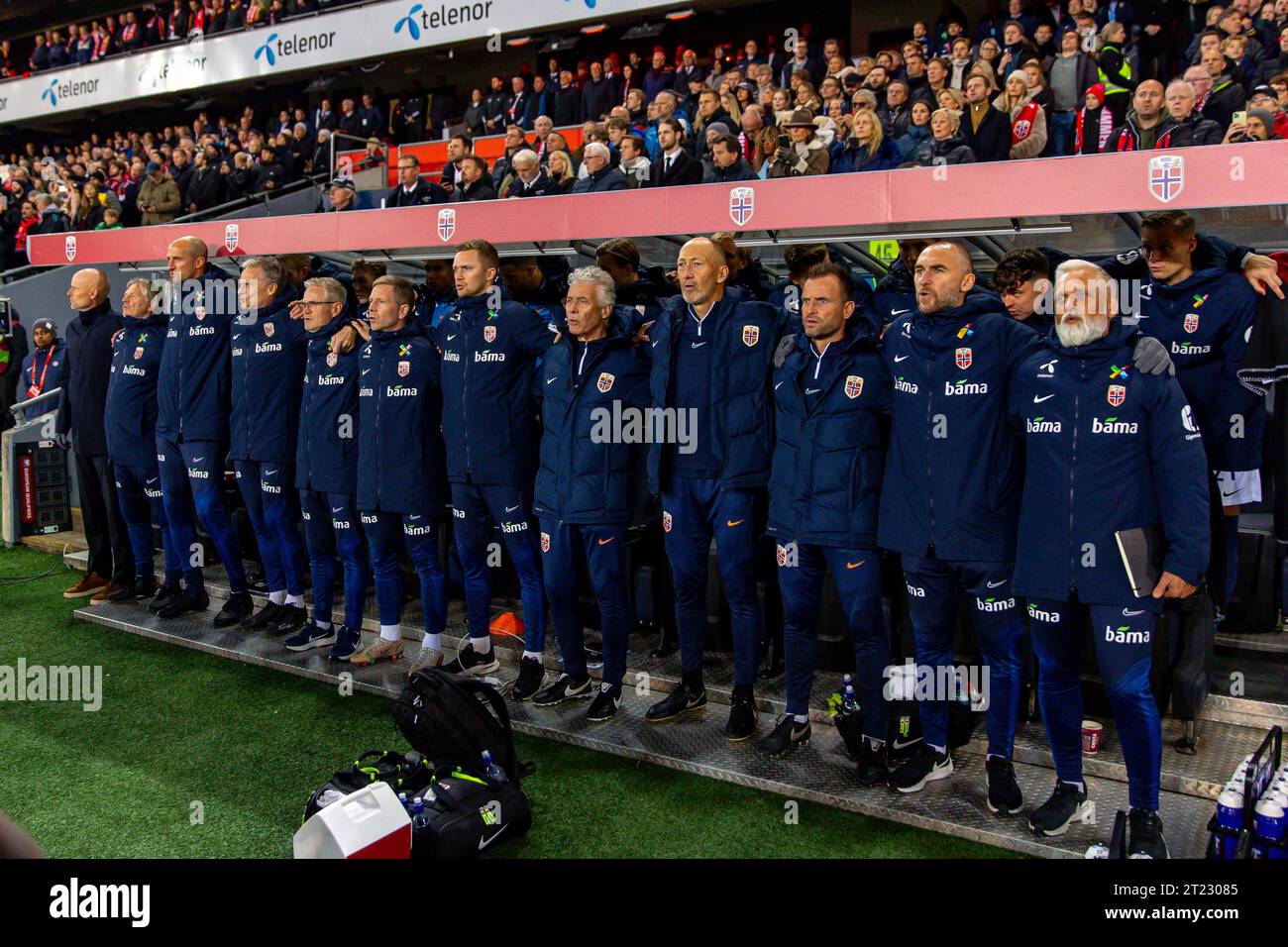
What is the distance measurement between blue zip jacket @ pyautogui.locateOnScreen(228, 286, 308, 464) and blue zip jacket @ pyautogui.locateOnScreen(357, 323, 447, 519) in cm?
68

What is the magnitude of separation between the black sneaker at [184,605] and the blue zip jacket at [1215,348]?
17.4 ft

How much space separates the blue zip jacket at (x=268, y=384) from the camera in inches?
215

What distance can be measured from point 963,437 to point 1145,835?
136cm

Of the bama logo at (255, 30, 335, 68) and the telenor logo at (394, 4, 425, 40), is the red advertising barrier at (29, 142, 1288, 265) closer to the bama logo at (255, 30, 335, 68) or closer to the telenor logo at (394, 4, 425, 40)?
the telenor logo at (394, 4, 425, 40)

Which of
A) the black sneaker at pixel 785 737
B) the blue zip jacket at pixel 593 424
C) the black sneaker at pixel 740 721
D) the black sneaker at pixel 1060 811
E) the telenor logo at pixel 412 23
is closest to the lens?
the black sneaker at pixel 1060 811

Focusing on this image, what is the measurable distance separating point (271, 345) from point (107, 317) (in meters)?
1.75

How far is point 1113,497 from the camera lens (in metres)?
3.15

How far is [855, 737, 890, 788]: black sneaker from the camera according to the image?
12.4ft

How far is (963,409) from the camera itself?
348cm

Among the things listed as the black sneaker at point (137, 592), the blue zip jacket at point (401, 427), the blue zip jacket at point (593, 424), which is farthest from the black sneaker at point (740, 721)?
the black sneaker at point (137, 592)

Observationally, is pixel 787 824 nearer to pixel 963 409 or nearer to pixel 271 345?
pixel 963 409

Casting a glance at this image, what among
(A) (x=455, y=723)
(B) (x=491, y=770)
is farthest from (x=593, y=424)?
(B) (x=491, y=770)

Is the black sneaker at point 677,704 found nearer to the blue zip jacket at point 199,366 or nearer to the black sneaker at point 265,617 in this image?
the black sneaker at point 265,617
